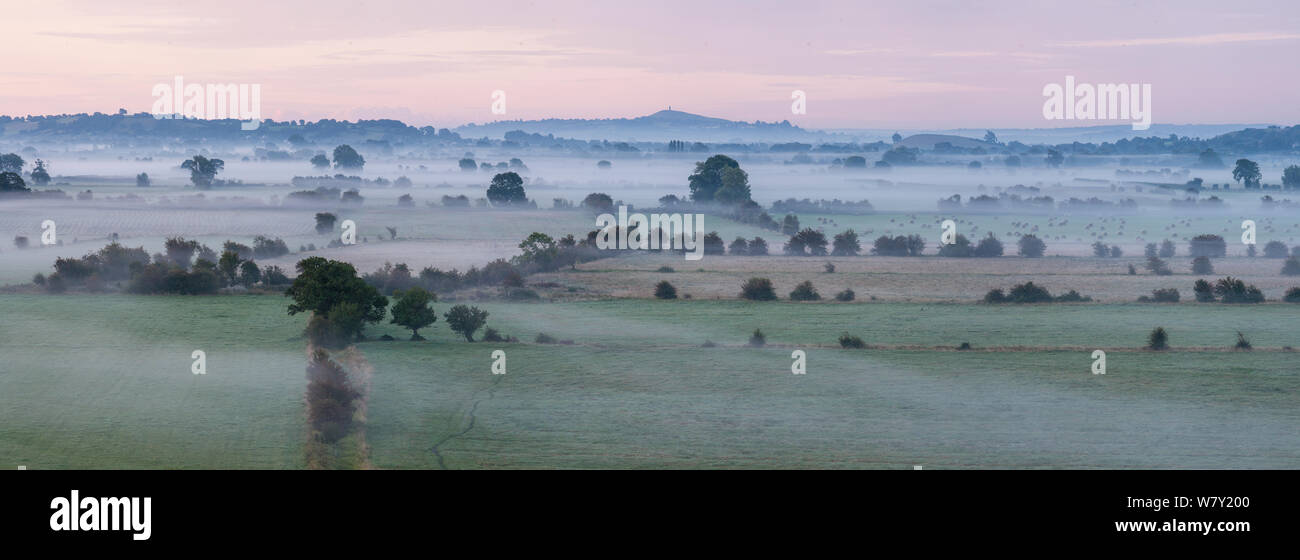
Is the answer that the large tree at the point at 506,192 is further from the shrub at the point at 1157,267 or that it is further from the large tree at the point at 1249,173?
the large tree at the point at 1249,173

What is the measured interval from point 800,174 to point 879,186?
108 feet

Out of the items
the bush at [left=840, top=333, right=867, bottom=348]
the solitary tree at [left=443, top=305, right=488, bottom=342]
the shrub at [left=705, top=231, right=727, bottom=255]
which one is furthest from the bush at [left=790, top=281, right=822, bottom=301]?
the shrub at [left=705, top=231, right=727, bottom=255]

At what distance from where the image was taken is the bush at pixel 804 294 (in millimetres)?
46281

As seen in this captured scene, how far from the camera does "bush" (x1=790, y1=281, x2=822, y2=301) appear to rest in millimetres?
46281

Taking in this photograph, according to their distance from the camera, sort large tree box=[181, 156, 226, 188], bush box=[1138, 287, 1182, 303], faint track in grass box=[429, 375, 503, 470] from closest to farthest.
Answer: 1. faint track in grass box=[429, 375, 503, 470]
2. bush box=[1138, 287, 1182, 303]
3. large tree box=[181, 156, 226, 188]

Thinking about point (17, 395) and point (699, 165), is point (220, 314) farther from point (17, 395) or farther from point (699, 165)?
point (699, 165)

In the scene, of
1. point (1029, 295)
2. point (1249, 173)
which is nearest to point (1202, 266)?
point (1029, 295)

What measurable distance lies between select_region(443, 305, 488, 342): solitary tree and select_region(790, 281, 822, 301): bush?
14556 mm

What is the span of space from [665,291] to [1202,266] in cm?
2829

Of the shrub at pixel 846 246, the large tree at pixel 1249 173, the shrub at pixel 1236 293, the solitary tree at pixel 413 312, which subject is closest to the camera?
the solitary tree at pixel 413 312

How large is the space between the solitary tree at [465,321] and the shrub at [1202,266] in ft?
121

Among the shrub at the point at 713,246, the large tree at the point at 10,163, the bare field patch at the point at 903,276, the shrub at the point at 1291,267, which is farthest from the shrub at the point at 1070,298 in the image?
the large tree at the point at 10,163

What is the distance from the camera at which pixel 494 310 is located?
4262 cm

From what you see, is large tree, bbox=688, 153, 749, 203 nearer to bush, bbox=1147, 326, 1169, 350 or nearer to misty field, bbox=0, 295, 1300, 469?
misty field, bbox=0, 295, 1300, 469
